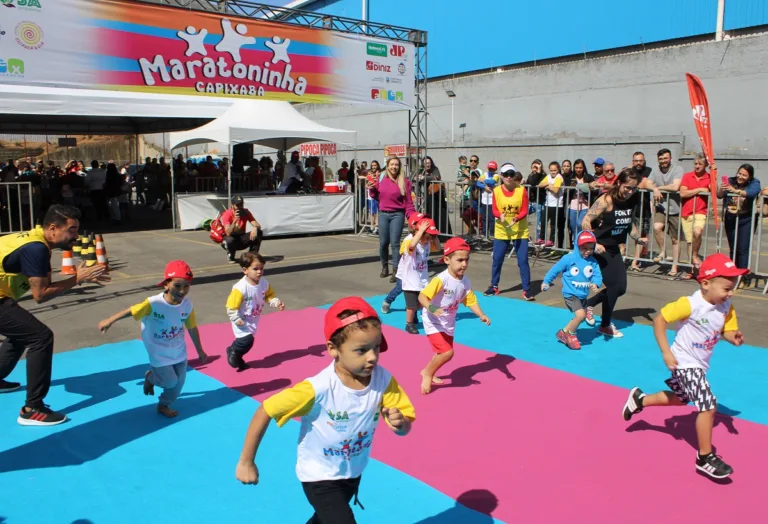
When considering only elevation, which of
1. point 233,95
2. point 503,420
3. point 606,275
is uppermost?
point 233,95

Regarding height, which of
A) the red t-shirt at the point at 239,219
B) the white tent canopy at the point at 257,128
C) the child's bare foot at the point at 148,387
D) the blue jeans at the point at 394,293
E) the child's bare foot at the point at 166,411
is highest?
the white tent canopy at the point at 257,128

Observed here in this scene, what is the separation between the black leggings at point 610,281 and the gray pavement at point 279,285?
3.56 ft

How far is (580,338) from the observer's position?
750cm

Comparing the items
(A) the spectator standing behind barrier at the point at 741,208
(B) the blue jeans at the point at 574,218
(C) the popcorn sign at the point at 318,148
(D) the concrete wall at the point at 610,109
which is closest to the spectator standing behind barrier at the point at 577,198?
(B) the blue jeans at the point at 574,218

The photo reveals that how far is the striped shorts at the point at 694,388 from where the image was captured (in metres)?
4.09

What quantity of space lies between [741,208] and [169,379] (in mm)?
9011

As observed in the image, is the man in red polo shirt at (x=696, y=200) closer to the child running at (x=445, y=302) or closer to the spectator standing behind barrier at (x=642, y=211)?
the spectator standing behind barrier at (x=642, y=211)

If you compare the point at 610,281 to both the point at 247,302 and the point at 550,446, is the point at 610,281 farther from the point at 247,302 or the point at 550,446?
the point at 247,302

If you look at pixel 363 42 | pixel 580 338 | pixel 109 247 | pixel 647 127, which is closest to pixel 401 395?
pixel 580 338

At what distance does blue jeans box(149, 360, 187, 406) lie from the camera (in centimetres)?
499

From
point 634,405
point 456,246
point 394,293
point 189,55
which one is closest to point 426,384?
point 456,246

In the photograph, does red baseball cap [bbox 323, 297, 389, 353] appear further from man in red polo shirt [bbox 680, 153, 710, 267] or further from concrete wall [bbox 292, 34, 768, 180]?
concrete wall [bbox 292, 34, 768, 180]

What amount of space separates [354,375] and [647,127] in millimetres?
20550

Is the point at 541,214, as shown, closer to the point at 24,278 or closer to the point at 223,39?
the point at 223,39
